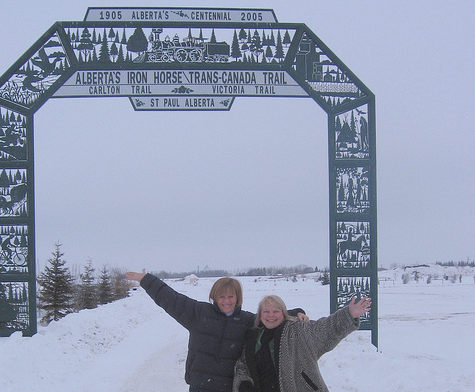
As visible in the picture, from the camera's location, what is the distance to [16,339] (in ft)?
30.5

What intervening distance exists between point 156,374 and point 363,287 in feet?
14.4

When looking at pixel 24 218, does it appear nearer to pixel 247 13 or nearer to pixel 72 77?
pixel 72 77

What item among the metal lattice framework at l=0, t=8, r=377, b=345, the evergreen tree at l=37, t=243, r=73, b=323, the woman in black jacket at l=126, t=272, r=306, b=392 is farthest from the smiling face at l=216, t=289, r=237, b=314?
the evergreen tree at l=37, t=243, r=73, b=323

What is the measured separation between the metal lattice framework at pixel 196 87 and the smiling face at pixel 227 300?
268 inches

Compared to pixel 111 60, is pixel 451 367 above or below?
below

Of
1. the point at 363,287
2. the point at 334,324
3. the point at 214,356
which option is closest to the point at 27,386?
the point at 214,356

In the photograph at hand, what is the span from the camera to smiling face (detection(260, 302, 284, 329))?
3.82 meters

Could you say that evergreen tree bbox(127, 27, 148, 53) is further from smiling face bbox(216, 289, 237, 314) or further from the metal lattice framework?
smiling face bbox(216, 289, 237, 314)

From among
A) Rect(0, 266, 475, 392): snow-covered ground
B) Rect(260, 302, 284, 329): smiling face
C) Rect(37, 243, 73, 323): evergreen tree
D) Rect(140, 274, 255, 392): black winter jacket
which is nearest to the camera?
Rect(260, 302, 284, 329): smiling face

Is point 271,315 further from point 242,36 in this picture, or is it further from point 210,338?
point 242,36

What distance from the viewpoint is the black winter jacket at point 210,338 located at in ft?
13.0

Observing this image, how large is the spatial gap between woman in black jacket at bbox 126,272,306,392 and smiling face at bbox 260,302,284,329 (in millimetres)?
230

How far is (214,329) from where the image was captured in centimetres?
402

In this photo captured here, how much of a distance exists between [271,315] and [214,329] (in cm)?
49
